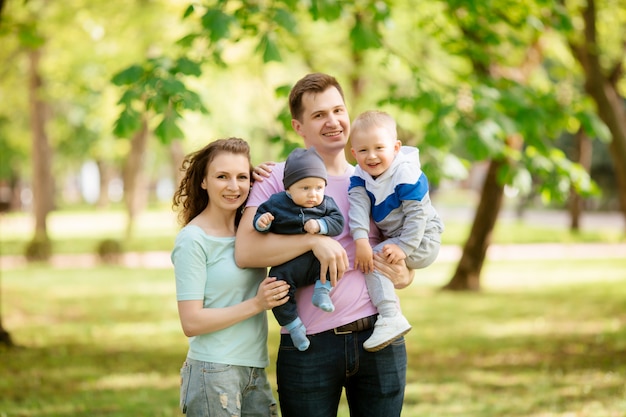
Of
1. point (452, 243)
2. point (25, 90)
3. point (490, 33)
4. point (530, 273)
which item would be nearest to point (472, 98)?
point (490, 33)

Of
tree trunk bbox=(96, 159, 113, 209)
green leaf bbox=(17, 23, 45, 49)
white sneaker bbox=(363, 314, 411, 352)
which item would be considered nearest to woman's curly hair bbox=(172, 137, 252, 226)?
white sneaker bbox=(363, 314, 411, 352)

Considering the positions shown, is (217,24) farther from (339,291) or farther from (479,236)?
(479,236)

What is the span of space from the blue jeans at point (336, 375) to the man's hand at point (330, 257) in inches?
10.9

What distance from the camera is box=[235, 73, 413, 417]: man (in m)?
3.04

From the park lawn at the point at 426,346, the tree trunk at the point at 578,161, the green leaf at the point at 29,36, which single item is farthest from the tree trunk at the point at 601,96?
the tree trunk at the point at 578,161

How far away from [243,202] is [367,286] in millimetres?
651

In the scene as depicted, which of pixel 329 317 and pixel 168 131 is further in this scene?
pixel 168 131

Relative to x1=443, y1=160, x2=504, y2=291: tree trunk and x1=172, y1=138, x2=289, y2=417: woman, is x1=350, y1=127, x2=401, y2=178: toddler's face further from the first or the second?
x1=443, y1=160, x2=504, y2=291: tree trunk

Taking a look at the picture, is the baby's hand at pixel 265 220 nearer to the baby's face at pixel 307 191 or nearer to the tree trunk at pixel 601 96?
the baby's face at pixel 307 191

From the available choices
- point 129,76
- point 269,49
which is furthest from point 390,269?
point 129,76

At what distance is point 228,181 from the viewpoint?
3.14m

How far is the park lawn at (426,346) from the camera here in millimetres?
6617

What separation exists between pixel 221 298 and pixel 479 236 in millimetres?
11681

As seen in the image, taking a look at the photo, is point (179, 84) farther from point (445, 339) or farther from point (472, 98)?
point (445, 339)
